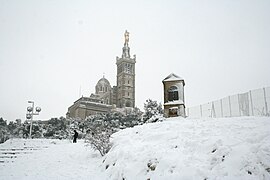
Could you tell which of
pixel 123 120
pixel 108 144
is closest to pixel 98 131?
pixel 108 144

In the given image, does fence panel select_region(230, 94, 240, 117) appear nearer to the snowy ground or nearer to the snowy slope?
the snowy ground

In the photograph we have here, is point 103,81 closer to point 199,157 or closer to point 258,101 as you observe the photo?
point 258,101

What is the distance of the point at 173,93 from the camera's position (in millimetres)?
23828

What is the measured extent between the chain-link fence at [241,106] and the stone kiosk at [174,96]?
4365mm

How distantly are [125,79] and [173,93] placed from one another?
241 feet

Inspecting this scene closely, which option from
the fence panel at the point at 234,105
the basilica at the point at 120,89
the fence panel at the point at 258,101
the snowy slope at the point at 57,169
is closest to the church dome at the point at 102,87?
the basilica at the point at 120,89

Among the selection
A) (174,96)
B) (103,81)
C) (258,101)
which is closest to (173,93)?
(174,96)

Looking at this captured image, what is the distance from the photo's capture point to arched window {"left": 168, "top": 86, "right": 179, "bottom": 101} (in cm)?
2364

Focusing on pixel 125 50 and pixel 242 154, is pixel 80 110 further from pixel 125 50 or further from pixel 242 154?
pixel 242 154

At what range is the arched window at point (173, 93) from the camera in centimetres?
2364

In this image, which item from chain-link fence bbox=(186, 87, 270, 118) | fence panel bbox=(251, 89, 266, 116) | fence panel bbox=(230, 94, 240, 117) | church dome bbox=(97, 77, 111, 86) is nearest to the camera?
chain-link fence bbox=(186, 87, 270, 118)

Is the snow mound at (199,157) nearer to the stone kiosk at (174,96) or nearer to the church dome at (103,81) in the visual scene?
the stone kiosk at (174,96)

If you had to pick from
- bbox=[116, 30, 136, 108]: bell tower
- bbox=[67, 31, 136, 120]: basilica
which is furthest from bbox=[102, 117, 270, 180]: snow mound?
bbox=[116, 30, 136, 108]: bell tower

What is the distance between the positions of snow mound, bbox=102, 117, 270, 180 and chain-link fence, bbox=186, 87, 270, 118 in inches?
446
